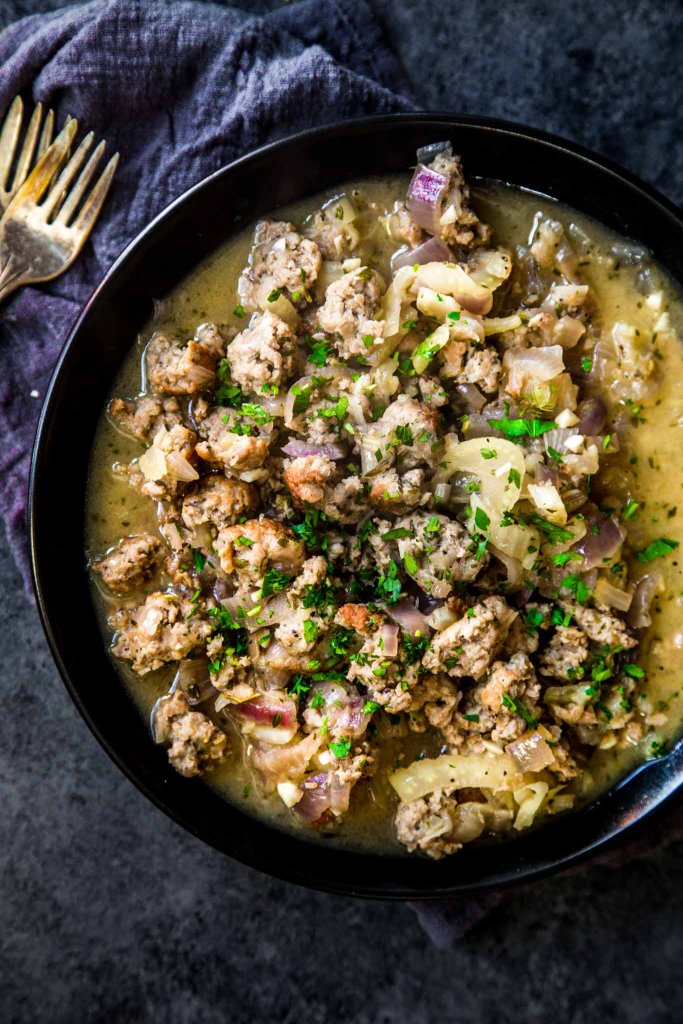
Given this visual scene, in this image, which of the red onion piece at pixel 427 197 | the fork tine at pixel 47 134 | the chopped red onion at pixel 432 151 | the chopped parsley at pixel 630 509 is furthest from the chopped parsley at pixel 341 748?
the fork tine at pixel 47 134

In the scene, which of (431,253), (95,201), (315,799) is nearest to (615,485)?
(431,253)

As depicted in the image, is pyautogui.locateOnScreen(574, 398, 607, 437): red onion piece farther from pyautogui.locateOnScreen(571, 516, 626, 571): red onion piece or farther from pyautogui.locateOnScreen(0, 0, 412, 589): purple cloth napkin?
pyautogui.locateOnScreen(0, 0, 412, 589): purple cloth napkin

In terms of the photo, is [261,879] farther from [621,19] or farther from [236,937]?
→ [621,19]

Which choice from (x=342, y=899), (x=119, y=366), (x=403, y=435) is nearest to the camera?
(x=403, y=435)

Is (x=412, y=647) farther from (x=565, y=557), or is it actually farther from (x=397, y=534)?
(x=565, y=557)

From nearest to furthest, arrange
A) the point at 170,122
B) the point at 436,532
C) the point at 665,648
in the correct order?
1. the point at 436,532
2. the point at 665,648
3. the point at 170,122

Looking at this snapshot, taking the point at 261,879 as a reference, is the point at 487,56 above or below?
above

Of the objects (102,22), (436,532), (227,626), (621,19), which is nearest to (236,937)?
(227,626)
